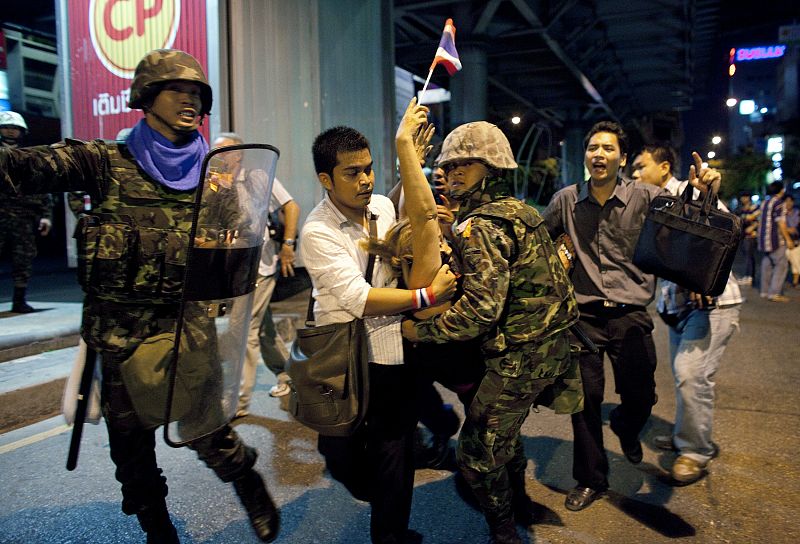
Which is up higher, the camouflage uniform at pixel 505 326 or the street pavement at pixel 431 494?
the camouflage uniform at pixel 505 326

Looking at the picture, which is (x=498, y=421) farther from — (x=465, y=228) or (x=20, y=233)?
(x=20, y=233)

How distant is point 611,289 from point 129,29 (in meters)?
6.03

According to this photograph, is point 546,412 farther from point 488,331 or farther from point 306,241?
point 306,241

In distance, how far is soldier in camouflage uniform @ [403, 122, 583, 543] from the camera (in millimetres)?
2295

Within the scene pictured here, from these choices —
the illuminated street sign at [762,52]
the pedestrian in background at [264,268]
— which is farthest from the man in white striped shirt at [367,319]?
the illuminated street sign at [762,52]

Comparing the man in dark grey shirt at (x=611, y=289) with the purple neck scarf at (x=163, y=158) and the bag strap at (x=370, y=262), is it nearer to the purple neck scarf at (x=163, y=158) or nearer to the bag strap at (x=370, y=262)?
the bag strap at (x=370, y=262)

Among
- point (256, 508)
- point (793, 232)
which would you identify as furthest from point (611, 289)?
point (793, 232)

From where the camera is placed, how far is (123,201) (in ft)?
7.39

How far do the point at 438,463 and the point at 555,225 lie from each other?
1.48 meters

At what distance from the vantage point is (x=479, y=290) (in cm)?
222

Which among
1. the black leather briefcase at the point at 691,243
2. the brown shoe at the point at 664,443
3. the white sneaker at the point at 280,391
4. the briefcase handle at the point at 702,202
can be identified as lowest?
the brown shoe at the point at 664,443

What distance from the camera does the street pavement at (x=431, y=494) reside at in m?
2.76

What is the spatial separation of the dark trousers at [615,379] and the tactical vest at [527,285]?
85 cm

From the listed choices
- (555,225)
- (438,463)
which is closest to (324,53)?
(555,225)
